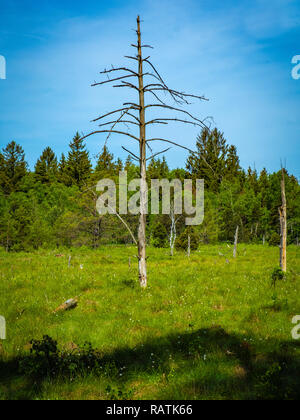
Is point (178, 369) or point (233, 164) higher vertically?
point (233, 164)

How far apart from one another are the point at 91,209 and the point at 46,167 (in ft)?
175

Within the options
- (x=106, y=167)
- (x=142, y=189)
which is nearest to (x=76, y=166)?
(x=106, y=167)

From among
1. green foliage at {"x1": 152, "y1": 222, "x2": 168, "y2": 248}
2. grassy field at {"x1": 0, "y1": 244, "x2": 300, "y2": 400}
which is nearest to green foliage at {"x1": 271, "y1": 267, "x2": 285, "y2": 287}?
grassy field at {"x1": 0, "y1": 244, "x2": 300, "y2": 400}

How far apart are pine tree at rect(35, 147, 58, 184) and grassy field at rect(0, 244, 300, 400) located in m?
63.1

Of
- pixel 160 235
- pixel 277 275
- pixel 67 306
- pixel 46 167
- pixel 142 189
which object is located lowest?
pixel 160 235

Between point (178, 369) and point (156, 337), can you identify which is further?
point (156, 337)

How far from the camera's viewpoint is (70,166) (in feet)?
216

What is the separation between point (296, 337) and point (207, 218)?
145 ft

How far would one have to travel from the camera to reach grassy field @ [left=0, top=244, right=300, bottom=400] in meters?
4.18

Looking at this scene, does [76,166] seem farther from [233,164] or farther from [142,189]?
[142,189]

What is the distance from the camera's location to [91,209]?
81.9 feet

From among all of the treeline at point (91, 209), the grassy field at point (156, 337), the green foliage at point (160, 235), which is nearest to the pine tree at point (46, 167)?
the treeline at point (91, 209)

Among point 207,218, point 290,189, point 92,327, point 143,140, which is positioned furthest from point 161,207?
point 92,327

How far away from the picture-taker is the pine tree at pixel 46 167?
6869 cm
